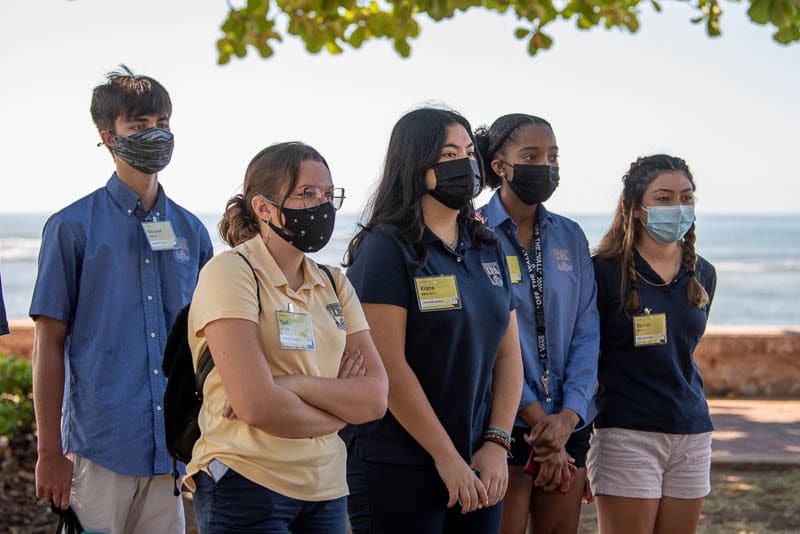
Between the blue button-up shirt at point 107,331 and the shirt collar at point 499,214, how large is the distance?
1.48 meters

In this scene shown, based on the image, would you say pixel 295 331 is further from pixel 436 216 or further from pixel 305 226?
pixel 436 216

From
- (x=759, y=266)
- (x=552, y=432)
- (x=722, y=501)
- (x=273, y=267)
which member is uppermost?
(x=273, y=267)

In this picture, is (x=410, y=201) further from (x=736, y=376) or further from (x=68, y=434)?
(x=736, y=376)

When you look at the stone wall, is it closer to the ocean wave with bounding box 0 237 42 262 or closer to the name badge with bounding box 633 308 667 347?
the name badge with bounding box 633 308 667 347

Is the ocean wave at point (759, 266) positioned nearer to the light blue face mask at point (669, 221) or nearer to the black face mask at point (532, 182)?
the light blue face mask at point (669, 221)

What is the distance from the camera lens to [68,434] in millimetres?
3689

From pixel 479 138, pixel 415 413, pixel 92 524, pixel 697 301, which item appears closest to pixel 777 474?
pixel 697 301

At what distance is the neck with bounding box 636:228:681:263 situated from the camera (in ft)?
15.1

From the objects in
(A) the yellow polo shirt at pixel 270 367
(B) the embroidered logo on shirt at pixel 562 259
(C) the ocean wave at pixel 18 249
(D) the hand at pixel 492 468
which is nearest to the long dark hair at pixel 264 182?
(A) the yellow polo shirt at pixel 270 367

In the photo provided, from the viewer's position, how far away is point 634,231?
4.67 metres

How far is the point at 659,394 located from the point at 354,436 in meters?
1.53

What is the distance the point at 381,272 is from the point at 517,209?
1.05m

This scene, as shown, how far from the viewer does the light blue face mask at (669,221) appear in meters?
4.56

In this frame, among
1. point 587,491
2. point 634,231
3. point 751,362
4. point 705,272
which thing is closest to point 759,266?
point 751,362
